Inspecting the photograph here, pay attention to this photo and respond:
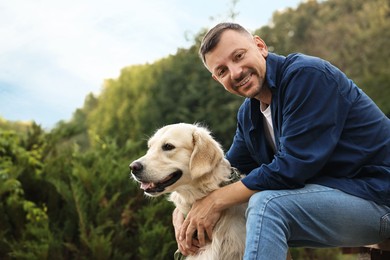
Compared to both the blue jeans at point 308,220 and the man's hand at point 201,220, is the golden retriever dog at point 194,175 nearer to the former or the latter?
the man's hand at point 201,220

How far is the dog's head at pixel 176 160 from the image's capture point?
3.13 m

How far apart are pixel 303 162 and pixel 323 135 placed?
20 cm

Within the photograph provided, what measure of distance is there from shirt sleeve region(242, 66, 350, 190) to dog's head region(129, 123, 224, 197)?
18.1 inches

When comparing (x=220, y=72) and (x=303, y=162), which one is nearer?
(x=303, y=162)

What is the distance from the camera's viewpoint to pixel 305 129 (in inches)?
104

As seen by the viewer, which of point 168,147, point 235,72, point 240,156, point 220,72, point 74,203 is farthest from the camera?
point 74,203

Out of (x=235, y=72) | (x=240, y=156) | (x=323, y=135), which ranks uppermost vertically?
(x=235, y=72)

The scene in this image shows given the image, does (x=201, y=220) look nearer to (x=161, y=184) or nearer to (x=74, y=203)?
(x=161, y=184)

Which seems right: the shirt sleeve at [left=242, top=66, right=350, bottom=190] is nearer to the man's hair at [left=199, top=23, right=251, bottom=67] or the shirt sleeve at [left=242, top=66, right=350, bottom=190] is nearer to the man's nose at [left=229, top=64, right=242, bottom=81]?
the man's nose at [left=229, top=64, right=242, bottom=81]

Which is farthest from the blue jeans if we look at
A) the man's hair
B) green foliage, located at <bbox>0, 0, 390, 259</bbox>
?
green foliage, located at <bbox>0, 0, 390, 259</bbox>

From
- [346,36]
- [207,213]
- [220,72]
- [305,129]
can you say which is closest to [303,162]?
[305,129]

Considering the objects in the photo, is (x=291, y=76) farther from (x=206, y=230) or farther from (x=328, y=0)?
(x=328, y=0)

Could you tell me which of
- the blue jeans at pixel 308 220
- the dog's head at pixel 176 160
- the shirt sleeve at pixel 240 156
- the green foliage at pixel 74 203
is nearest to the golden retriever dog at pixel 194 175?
the dog's head at pixel 176 160

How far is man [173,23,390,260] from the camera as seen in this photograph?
2.57 metres
